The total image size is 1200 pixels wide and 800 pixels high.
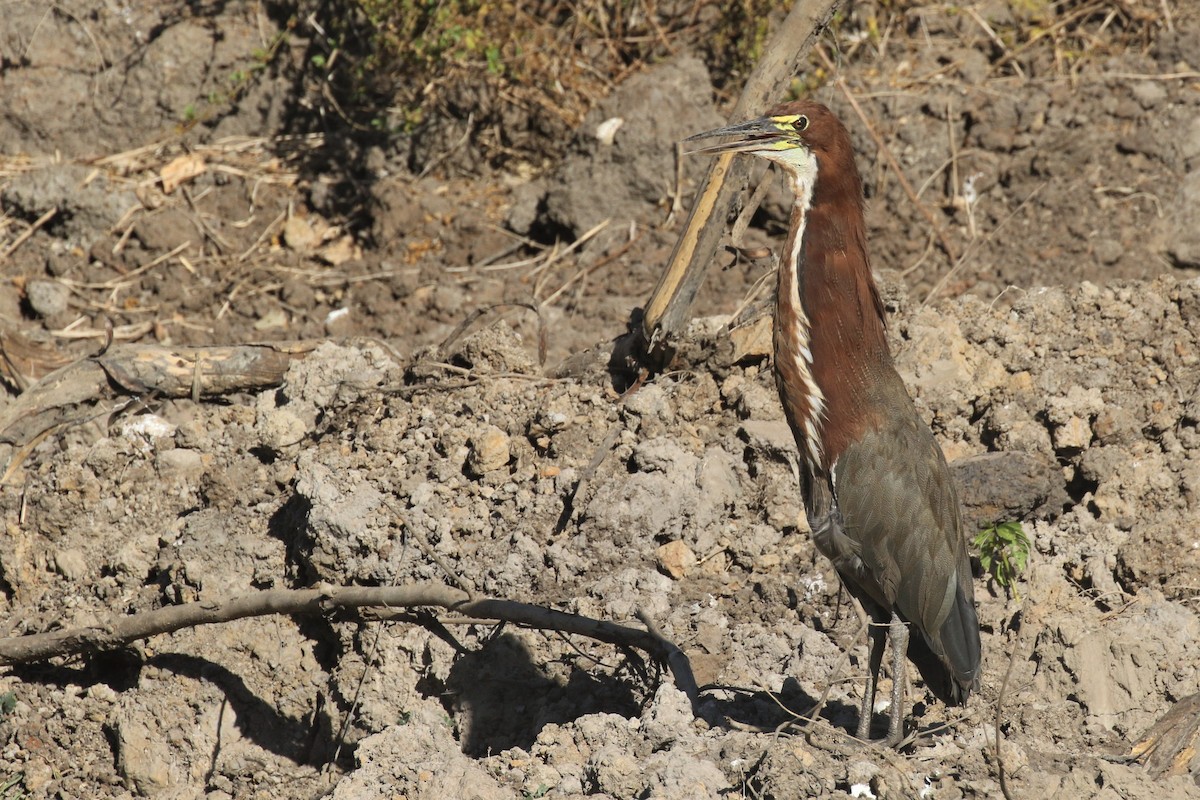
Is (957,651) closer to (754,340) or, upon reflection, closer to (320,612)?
(754,340)

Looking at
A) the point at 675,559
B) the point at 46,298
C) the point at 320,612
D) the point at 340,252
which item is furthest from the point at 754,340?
the point at 46,298

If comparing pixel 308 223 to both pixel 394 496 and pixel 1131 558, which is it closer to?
pixel 394 496

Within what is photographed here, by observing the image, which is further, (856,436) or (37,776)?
(37,776)

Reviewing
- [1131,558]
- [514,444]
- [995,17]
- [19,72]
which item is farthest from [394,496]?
[995,17]

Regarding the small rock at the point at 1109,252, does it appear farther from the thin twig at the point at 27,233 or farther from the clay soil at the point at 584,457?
the thin twig at the point at 27,233

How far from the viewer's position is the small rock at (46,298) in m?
6.96

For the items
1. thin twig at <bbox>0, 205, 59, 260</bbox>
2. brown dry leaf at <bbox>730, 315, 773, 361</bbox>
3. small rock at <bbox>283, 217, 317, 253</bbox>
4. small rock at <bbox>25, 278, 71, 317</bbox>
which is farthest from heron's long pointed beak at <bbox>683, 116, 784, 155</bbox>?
thin twig at <bbox>0, 205, 59, 260</bbox>

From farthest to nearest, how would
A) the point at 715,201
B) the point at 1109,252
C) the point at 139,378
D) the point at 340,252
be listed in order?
the point at 340,252
the point at 1109,252
the point at 139,378
the point at 715,201

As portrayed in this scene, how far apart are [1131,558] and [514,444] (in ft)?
8.16

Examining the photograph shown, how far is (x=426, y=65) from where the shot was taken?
291 inches

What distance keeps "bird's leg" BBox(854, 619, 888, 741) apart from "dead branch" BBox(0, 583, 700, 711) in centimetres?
60

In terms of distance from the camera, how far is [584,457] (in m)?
5.17

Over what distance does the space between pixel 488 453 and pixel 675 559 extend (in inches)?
35.1

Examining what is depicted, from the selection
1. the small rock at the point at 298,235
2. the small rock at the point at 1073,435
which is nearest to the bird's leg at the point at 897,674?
the small rock at the point at 1073,435
